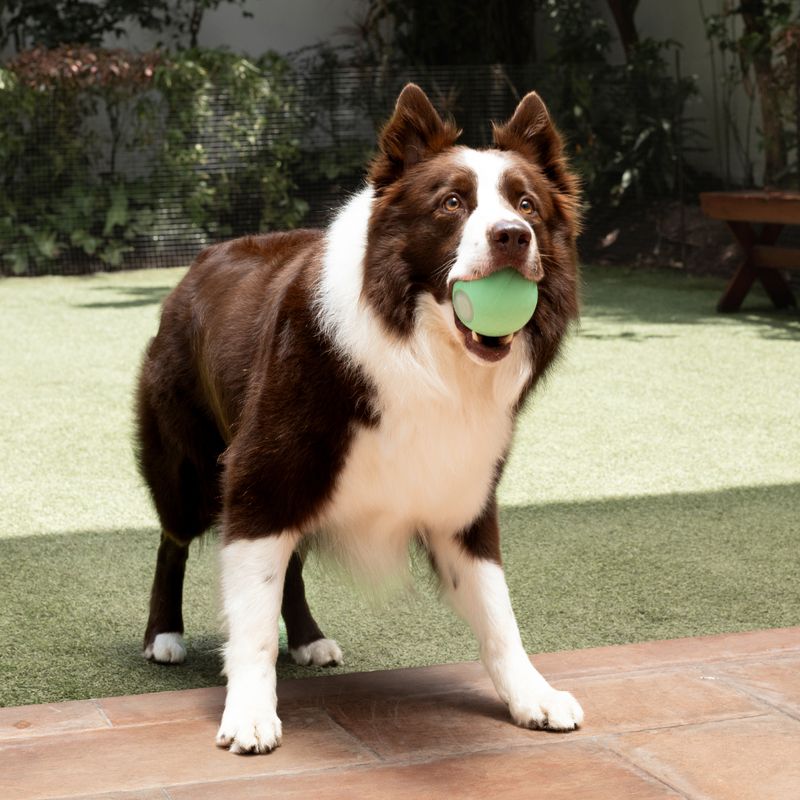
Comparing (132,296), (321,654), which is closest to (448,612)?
(321,654)

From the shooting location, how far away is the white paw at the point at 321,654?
10.5 feet

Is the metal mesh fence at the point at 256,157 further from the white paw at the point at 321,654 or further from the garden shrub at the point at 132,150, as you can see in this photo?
the white paw at the point at 321,654

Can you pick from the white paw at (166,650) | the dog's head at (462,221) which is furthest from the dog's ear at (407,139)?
the white paw at (166,650)

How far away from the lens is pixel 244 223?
512 inches

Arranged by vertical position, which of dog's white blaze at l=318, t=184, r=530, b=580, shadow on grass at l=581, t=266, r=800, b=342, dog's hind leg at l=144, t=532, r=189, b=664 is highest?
dog's white blaze at l=318, t=184, r=530, b=580

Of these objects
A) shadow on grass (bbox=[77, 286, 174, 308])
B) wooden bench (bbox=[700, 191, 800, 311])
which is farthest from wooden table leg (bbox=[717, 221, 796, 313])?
shadow on grass (bbox=[77, 286, 174, 308])

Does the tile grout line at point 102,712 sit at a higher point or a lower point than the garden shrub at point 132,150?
lower

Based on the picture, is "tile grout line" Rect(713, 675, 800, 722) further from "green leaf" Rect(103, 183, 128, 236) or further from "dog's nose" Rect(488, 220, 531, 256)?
"green leaf" Rect(103, 183, 128, 236)

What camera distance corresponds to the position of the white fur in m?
2.63

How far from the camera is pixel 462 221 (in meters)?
2.51

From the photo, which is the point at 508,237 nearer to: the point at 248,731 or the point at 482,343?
the point at 482,343

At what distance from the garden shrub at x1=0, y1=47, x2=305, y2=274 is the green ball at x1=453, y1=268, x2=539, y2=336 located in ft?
34.0

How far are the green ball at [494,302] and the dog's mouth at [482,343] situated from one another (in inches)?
0.8

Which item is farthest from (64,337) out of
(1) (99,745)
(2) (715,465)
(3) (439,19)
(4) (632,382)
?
(3) (439,19)
